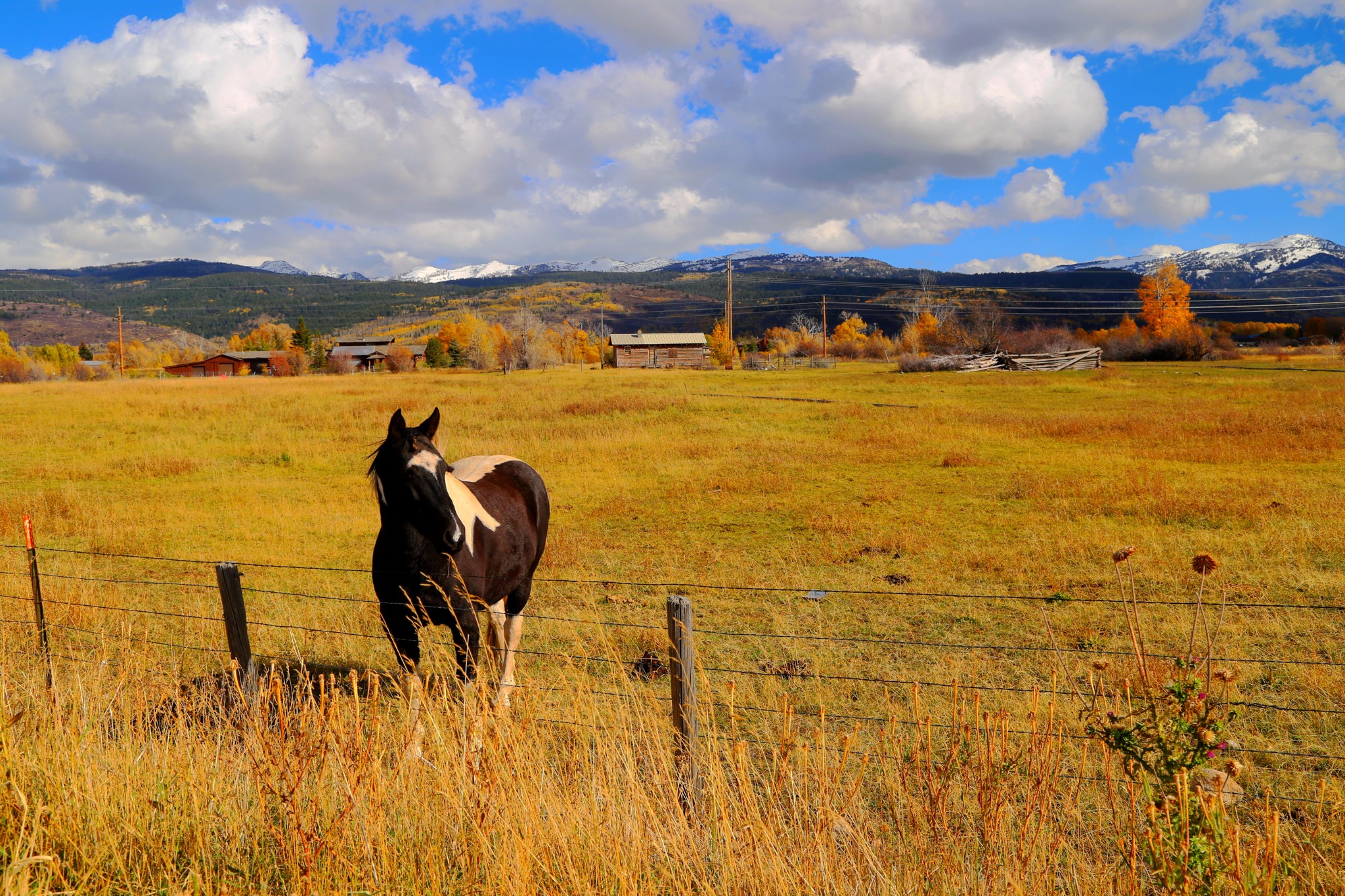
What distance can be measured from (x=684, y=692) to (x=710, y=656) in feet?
11.3

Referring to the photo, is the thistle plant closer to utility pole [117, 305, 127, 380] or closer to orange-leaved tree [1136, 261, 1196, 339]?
utility pole [117, 305, 127, 380]

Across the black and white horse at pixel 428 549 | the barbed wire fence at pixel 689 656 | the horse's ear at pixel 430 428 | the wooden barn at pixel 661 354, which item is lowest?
the barbed wire fence at pixel 689 656

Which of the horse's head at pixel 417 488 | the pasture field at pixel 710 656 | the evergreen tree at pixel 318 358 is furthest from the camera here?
the evergreen tree at pixel 318 358

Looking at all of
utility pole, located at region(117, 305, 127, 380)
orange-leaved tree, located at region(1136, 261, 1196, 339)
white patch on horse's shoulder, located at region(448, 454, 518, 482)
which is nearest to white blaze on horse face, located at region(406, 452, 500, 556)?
white patch on horse's shoulder, located at region(448, 454, 518, 482)

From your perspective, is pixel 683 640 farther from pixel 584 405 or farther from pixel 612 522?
pixel 584 405

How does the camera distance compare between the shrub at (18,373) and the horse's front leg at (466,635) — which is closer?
the horse's front leg at (466,635)

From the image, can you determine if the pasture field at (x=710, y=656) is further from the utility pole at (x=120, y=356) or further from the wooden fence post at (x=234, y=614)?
the utility pole at (x=120, y=356)

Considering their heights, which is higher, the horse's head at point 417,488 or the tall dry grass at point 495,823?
the horse's head at point 417,488

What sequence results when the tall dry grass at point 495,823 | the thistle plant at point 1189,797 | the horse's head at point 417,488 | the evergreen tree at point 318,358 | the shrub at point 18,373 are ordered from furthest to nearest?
the evergreen tree at point 318,358
the shrub at point 18,373
the horse's head at point 417,488
the tall dry grass at point 495,823
the thistle plant at point 1189,797

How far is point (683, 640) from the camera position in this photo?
3582mm

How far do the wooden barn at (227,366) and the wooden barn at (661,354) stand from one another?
53.5m

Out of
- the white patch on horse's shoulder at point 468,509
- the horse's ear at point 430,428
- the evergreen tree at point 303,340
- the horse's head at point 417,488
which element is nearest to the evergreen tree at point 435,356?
the evergreen tree at point 303,340

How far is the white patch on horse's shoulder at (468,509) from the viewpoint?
18.7ft

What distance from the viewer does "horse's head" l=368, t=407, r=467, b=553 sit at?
17.0 ft
